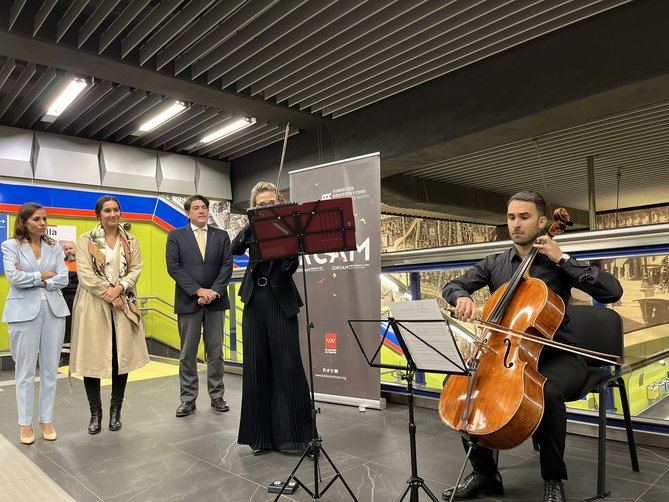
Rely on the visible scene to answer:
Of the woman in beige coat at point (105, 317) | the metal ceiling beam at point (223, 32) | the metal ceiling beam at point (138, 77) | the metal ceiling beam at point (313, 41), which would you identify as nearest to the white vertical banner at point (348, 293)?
the woman in beige coat at point (105, 317)

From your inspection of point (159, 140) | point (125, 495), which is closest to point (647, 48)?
point (125, 495)


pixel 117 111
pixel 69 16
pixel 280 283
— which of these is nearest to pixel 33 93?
pixel 117 111

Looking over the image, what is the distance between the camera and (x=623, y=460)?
261cm

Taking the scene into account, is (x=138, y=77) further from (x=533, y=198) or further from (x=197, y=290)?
(x=533, y=198)

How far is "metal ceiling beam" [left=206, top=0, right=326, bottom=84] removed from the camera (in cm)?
447

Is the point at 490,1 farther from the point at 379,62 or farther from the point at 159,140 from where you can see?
the point at 159,140

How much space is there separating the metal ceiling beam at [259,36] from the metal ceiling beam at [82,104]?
1.39 metres

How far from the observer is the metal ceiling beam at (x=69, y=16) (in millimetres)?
4297

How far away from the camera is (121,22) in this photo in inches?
181

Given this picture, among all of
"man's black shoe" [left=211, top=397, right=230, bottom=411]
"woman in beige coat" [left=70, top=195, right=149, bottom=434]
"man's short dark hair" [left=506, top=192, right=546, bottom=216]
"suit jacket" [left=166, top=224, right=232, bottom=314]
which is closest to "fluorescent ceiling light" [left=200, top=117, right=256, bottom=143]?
"suit jacket" [left=166, top=224, right=232, bottom=314]

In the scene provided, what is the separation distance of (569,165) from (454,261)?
6.82m

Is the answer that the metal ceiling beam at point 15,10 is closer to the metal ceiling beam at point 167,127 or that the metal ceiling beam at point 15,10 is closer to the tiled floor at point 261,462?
the metal ceiling beam at point 167,127

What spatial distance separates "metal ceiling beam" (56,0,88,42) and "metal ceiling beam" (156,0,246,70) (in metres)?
0.92

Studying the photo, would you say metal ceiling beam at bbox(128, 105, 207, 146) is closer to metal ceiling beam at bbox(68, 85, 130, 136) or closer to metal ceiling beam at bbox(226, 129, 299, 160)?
metal ceiling beam at bbox(68, 85, 130, 136)
